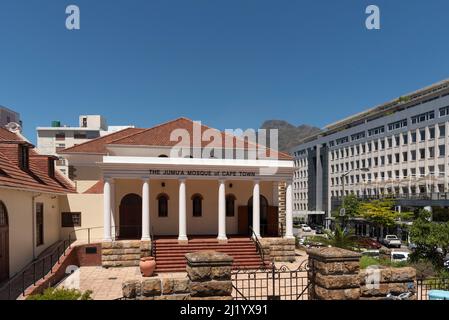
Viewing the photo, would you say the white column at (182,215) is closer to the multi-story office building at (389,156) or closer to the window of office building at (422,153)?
the multi-story office building at (389,156)

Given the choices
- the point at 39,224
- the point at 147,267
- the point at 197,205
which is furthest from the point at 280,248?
the point at 39,224

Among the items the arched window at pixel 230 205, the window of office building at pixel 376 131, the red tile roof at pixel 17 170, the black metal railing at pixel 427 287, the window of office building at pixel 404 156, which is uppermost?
the window of office building at pixel 376 131

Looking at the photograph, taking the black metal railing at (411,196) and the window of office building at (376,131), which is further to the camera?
the window of office building at (376,131)

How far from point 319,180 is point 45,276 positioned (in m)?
64.2

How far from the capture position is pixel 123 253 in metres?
19.0

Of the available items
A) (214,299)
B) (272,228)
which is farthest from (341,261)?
(272,228)

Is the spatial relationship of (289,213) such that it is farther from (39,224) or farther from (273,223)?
(39,224)

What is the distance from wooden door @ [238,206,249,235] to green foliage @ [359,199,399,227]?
27.9 metres

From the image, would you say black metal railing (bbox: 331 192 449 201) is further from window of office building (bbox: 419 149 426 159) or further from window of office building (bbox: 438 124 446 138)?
window of office building (bbox: 438 124 446 138)

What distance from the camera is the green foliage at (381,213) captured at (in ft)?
145

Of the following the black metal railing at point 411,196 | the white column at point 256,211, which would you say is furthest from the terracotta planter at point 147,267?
the black metal railing at point 411,196

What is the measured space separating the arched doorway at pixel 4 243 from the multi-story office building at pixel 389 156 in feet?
112

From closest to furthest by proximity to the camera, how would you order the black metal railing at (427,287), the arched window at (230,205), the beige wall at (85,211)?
the black metal railing at (427,287) < the beige wall at (85,211) < the arched window at (230,205)

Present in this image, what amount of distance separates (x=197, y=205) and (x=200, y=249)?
416 centimetres
